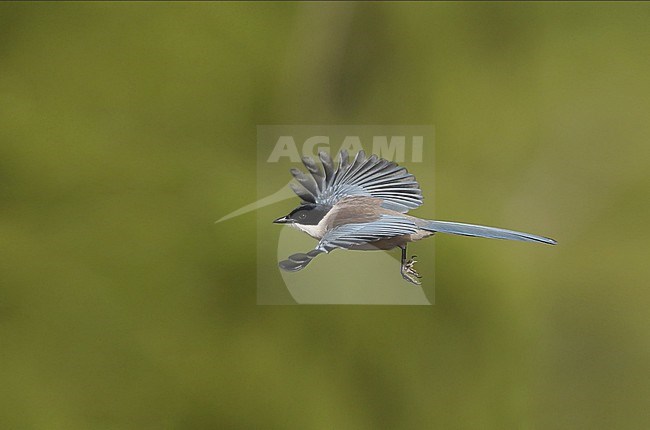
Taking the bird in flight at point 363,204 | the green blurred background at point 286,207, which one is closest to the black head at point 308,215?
the bird in flight at point 363,204

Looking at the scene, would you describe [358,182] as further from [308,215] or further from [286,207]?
[286,207]

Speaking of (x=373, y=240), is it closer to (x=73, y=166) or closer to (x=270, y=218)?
(x=270, y=218)

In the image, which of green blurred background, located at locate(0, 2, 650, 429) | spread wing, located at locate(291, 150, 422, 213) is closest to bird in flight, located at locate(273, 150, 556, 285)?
spread wing, located at locate(291, 150, 422, 213)

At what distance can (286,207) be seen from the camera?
0.73m

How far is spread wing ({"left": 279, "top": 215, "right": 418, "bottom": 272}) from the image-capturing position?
0.32 m

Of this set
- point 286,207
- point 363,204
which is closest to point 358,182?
point 363,204

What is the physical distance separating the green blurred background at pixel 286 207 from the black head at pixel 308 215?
33cm

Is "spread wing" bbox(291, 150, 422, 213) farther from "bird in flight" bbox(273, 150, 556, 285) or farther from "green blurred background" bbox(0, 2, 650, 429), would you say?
"green blurred background" bbox(0, 2, 650, 429)

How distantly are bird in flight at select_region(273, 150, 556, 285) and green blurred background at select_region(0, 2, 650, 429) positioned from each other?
323 mm

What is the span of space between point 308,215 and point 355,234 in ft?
0.20

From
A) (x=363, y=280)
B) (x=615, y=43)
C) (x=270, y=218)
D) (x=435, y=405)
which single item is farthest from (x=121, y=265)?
(x=615, y=43)

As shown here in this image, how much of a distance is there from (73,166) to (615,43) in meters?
0.82

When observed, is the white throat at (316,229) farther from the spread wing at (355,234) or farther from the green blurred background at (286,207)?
the green blurred background at (286,207)

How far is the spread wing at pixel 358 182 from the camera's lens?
42 centimetres
